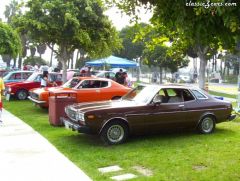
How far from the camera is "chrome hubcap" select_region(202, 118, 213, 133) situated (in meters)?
10.5

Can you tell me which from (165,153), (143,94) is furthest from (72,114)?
(165,153)

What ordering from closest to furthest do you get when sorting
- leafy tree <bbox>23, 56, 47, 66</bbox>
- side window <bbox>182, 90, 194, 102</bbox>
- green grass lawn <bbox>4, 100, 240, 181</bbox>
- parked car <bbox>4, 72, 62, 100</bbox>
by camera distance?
green grass lawn <bbox>4, 100, 240, 181</bbox>
side window <bbox>182, 90, 194, 102</bbox>
parked car <bbox>4, 72, 62, 100</bbox>
leafy tree <bbox>23, 56, 47, 66</bbox>

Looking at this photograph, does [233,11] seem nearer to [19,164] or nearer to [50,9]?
[19,164]

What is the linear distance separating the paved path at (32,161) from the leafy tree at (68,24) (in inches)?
340

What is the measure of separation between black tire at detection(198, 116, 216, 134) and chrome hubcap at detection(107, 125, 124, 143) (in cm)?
232

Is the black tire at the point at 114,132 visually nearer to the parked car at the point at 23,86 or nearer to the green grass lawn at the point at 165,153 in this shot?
the green grass lawn at the point at 165,153

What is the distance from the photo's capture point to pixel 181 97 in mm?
10258

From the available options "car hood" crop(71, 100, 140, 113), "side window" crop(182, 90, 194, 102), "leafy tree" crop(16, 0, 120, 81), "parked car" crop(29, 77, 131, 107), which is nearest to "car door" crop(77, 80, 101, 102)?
"parked car" crop(29, 77, 131, 107)

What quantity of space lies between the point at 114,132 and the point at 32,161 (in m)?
2.12

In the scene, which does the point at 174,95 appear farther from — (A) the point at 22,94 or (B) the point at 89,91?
(A) the point at 22,94

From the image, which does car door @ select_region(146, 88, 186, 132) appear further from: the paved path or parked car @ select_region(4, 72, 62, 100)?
parked car @ select_region(4, 72, 62, 100)

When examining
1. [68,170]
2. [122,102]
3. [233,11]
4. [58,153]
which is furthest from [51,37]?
[233,11]

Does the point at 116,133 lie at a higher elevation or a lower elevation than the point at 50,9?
lower

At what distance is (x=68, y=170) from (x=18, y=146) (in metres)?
2.38
